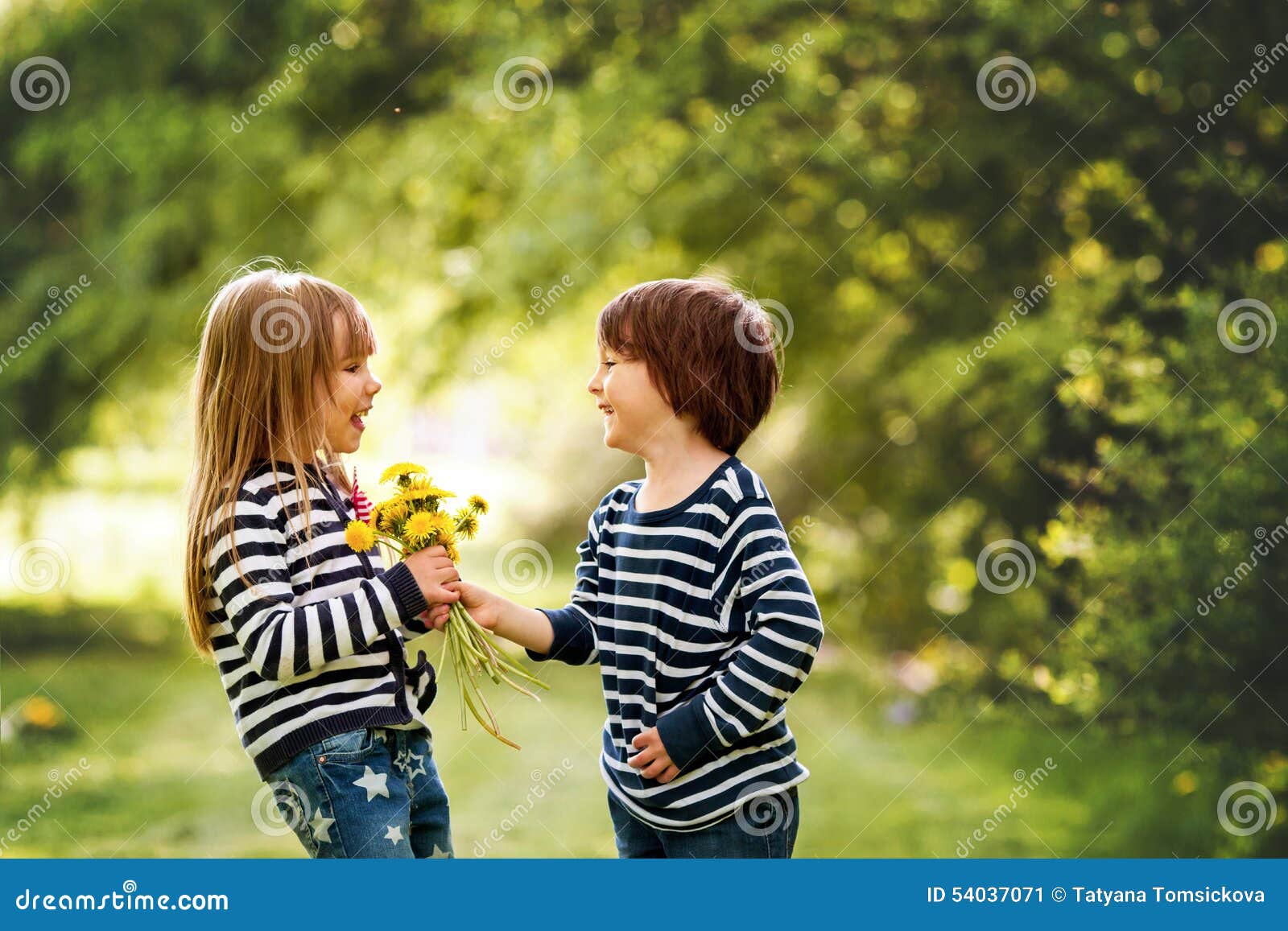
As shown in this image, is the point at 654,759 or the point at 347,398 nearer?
the point at 654,759

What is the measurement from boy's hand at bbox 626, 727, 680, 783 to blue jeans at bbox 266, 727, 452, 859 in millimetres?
404

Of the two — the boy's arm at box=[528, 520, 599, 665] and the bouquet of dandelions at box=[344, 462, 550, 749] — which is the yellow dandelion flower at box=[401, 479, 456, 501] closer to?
the bouquet of dandelions at box=[344, 462, 550, 749]

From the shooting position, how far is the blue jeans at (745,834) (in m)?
2.07

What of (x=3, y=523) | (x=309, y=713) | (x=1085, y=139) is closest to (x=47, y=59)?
(x=3, y=523)

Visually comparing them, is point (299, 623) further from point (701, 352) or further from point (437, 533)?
point (701, 352)

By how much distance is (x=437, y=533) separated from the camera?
2.20 metres

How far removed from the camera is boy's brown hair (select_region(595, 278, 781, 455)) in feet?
7.14

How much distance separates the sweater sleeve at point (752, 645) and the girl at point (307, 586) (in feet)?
1.55

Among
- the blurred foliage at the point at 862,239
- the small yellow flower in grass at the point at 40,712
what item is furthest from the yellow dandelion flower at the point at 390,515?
the small yellow flower in grass at the point at 40,712

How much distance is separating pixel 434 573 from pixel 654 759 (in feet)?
1.59

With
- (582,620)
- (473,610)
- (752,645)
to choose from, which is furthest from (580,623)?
(752,645)

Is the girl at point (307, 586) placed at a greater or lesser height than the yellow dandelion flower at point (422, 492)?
lesser

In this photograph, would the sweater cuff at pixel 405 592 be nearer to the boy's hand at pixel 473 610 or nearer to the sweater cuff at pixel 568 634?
the boy's hand at pixel 473 610

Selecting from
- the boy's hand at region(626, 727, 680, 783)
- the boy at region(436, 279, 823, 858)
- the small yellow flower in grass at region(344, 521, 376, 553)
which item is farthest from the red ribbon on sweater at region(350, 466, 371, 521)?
the boy's hand at region(626, 727, 680, 783)
